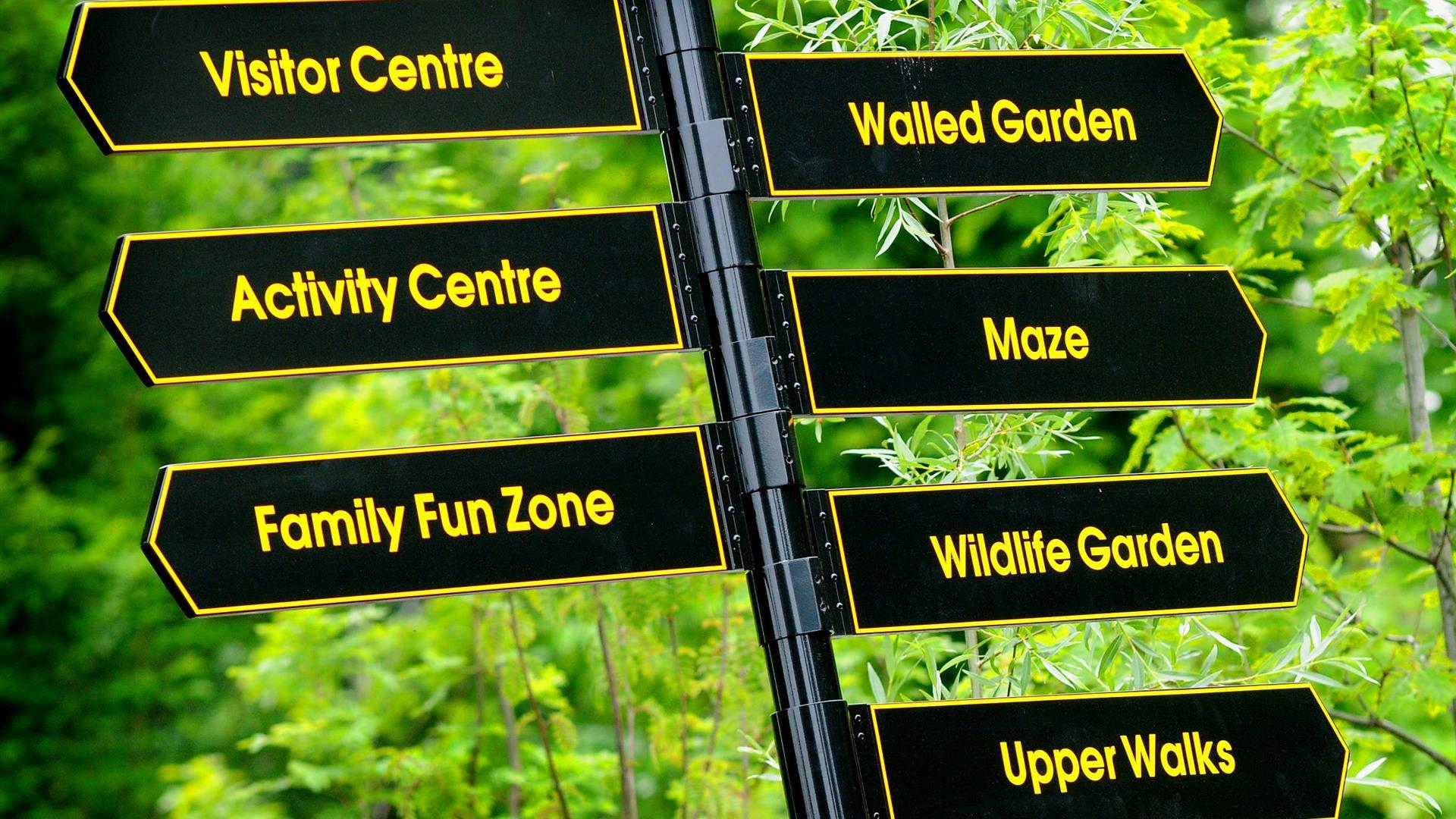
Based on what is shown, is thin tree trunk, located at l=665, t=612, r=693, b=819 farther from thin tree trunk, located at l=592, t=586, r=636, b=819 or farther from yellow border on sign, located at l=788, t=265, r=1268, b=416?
yellow border on sign, located at l=788, t=265, r=1268, b=416

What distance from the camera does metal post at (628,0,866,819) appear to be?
234 centimetres

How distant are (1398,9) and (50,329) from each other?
30.4 ft

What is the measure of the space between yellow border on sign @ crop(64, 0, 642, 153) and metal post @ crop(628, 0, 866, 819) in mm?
57

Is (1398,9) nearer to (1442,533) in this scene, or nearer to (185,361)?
(1442,533)

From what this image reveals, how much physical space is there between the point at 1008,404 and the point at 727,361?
535 mm

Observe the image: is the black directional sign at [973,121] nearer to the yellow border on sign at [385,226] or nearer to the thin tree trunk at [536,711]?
the yellow border on sign at [385,226]

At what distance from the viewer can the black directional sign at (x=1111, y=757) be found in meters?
2.39

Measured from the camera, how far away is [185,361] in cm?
230

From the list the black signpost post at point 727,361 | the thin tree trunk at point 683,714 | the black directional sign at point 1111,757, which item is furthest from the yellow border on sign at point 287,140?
the thin tree trunk at point 683,714

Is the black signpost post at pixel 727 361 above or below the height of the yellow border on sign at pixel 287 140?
below

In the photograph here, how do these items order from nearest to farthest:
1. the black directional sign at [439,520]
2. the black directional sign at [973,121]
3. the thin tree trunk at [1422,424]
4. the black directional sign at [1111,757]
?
1. the black directional sign at [439,520]
2. the black directional sign at [1111,757]
3. the black directional sign at [973,121]
4. the thin tree trunk at [1422,424]

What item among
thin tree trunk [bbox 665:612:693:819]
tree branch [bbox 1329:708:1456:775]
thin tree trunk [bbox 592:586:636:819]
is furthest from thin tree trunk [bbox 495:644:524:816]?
tree branch [bbox 1329:708:1456:775]

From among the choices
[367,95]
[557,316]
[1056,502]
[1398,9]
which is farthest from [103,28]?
[1398,9]

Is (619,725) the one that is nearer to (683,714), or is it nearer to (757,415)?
(683,714)
